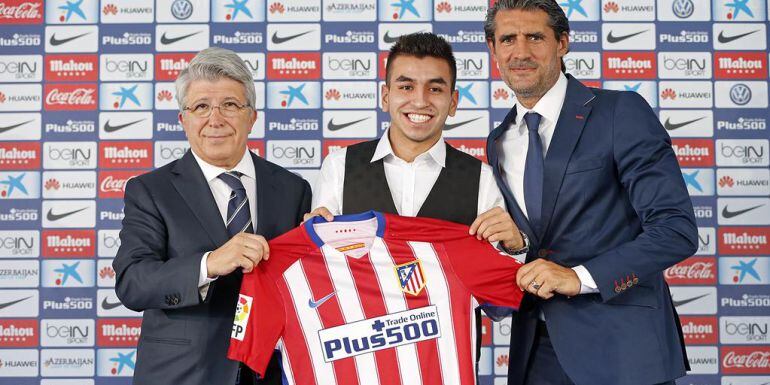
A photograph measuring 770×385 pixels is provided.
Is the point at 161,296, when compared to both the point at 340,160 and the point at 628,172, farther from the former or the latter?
the point at 628,172

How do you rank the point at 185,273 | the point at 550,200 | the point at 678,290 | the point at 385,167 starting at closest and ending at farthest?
1. the point at 185,273
2. the point at 550,200
3. the point at 385,167
4. the point at 678,290

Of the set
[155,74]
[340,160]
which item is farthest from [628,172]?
[155,74]

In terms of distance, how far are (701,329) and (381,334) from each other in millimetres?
2592

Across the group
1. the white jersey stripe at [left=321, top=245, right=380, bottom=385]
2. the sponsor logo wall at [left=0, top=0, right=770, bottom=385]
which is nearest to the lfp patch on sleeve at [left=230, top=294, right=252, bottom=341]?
the white jersey stripe at [left=321, top=245, right=380, bottom=385]

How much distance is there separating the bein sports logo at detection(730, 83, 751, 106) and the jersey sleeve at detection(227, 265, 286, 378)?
3.05 m

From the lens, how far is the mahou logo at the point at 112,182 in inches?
142

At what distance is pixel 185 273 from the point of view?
66.3 inches

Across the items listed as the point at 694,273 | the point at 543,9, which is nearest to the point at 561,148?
the point at 543,9

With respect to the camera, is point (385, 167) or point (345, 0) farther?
point (345, 0)

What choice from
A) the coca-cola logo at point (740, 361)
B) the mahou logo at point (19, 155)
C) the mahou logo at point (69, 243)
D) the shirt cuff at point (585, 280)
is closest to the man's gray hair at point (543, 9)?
the shirt cuff at point (585, 280)

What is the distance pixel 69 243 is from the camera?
3611 millimetres

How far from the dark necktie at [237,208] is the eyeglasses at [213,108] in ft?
0.59

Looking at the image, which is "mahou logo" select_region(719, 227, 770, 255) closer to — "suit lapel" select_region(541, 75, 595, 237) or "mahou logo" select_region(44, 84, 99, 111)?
"suit lapel" select_region(541, 75, 595, 237)

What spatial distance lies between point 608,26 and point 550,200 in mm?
2203
